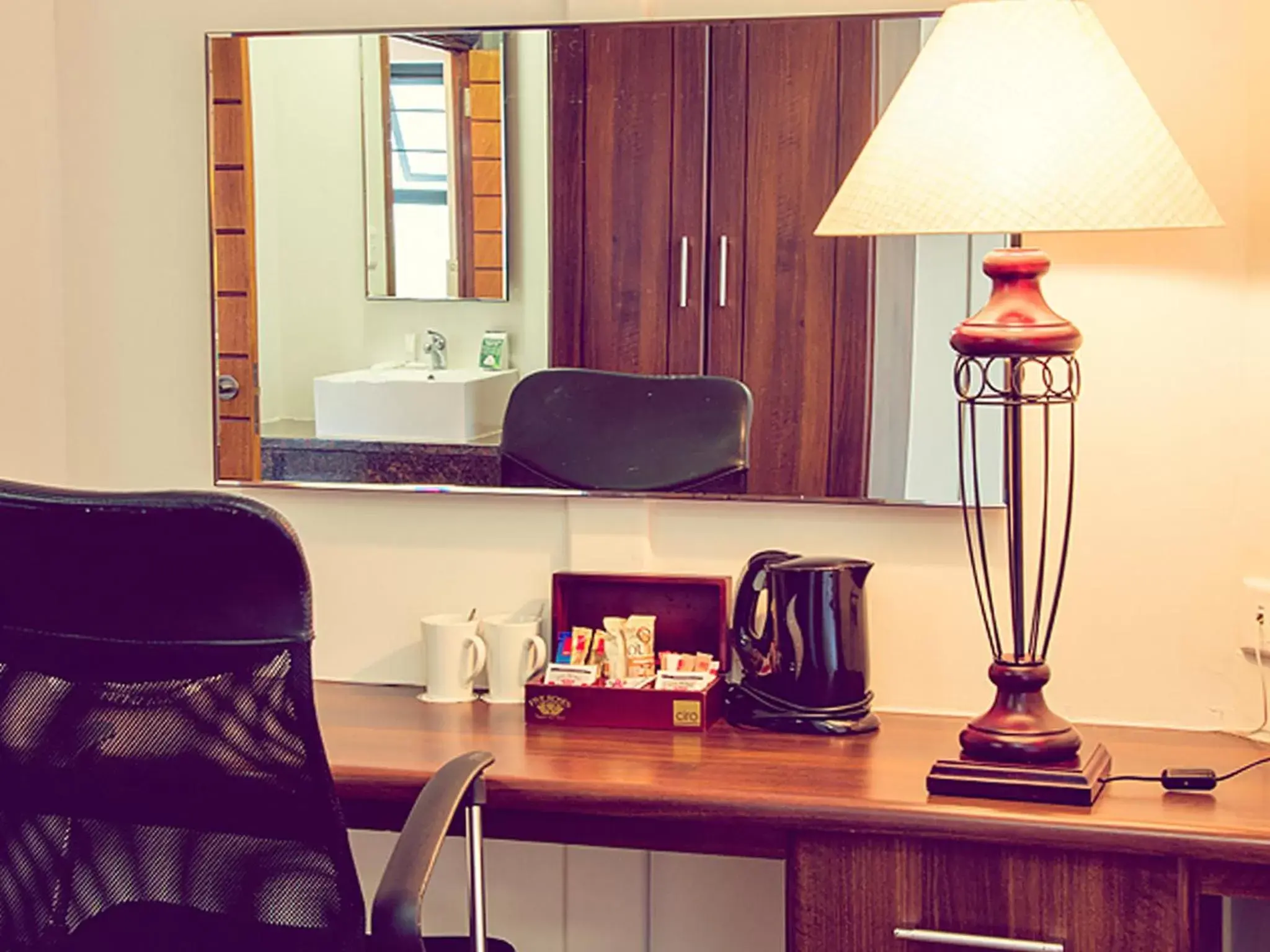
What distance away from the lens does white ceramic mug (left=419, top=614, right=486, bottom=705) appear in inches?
85.7

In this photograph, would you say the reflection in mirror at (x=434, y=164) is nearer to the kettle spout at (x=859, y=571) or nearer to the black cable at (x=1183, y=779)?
the kettle spout at (x=859, y=571)

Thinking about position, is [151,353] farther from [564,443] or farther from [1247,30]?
[1247,30]

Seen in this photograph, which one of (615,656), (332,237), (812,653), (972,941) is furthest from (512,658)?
(972,941)

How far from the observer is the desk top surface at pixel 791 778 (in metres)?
1.66

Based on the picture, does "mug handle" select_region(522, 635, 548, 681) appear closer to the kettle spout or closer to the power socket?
the kettle spout

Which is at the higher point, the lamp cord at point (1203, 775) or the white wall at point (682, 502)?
the white wall at point (682, 502)

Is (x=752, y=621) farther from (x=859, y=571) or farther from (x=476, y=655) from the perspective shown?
(x=476, y=655)

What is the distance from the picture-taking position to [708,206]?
213cm

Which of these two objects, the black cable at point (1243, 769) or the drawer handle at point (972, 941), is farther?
the black cable at point (1243, 769)

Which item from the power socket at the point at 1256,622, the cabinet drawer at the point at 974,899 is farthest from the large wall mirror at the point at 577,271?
the cabinet drawer at the point at 974,899

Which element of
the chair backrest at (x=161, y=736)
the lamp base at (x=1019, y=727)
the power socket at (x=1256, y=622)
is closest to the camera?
the chair backrest at (x=161, y=736)

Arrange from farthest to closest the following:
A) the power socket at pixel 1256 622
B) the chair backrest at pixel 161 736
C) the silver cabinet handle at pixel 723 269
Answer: the silver cabinet handle at pixel 723 269, the power socket at pixel 1256 622, the chair backrest at pixel 161 736

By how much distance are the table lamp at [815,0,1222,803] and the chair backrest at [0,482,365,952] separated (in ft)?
2.31

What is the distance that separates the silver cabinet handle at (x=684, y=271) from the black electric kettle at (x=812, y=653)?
0.38 m
